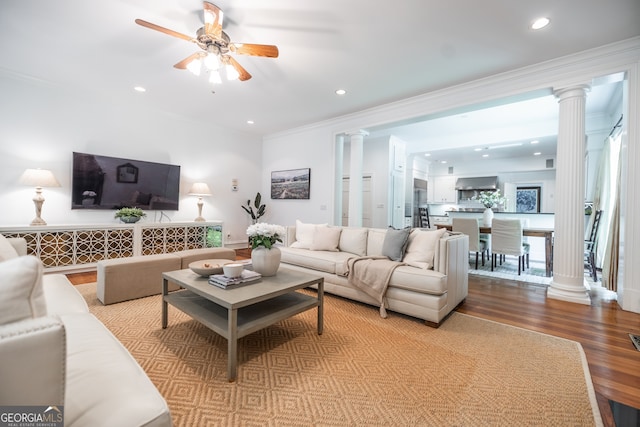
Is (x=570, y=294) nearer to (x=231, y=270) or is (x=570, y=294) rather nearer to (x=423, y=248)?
(x=423, y=248)

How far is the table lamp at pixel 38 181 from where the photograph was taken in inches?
139

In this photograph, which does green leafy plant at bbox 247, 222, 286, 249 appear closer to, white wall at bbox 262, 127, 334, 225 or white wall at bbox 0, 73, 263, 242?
white wall at bbox 262, 127, 334, 225

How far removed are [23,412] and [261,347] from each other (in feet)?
4.88

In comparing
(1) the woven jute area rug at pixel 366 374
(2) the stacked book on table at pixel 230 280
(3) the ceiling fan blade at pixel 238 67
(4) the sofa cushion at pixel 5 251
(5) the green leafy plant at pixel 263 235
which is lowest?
(1) the woven jute area rug at pixel 366 374

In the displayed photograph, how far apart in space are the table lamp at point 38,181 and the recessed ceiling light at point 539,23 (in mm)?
5848

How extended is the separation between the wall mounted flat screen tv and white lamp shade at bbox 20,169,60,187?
507 millimetres

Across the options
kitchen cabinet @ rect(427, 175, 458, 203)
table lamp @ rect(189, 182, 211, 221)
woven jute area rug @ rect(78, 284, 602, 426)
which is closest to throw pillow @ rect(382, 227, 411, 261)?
woven jute area rug @ rect(78, 284, 602, 426)

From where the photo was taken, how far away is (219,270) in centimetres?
224

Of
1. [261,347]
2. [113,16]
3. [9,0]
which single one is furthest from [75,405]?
[9,0]

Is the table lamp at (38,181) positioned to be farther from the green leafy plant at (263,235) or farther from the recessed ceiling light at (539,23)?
the recessed ceiling light at (539,23)

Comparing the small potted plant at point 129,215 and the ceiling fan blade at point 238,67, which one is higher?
the ceiling fan blade at point 238,67

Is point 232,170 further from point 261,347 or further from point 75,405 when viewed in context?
point 75,405

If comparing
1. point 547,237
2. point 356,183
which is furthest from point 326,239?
point 547,237

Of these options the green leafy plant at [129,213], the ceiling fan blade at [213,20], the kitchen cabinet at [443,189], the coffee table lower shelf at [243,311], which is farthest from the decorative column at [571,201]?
the kitchen cabinet at [443,189]
